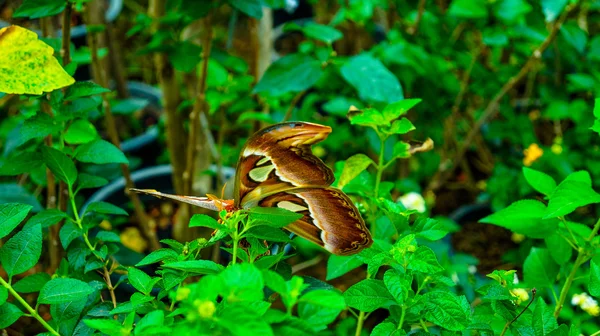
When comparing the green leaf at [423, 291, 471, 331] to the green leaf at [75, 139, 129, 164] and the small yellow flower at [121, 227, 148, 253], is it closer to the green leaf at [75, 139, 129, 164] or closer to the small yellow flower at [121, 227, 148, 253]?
the green leaf at [75, 139, 129, 164]

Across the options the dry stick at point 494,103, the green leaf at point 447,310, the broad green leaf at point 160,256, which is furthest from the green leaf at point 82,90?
the dry stick at point 494,103

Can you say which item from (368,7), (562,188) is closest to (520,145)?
(368,7)

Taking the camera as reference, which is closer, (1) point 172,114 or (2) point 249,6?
(2) point 249,6

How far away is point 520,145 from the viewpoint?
5.88ft

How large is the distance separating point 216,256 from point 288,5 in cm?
58

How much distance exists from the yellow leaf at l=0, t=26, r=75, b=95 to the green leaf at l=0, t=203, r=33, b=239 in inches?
5.5

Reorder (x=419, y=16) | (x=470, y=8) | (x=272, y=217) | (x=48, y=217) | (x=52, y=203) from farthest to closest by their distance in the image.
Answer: (x=419, y=16) → (x=470, y=8) → (x=52, y=203) → (x=48, y=217) → (x=272, y=217)

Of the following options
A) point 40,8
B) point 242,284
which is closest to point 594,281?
point 242,284

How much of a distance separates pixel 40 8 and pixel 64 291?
445 millimetres

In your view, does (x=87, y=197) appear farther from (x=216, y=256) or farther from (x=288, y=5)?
(x=288, y=5)

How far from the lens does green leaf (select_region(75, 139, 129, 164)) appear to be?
2.67 ft

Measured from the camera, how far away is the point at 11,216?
0.61 meters

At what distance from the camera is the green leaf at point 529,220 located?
30.7 inches

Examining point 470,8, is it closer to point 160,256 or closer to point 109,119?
point 109,119
